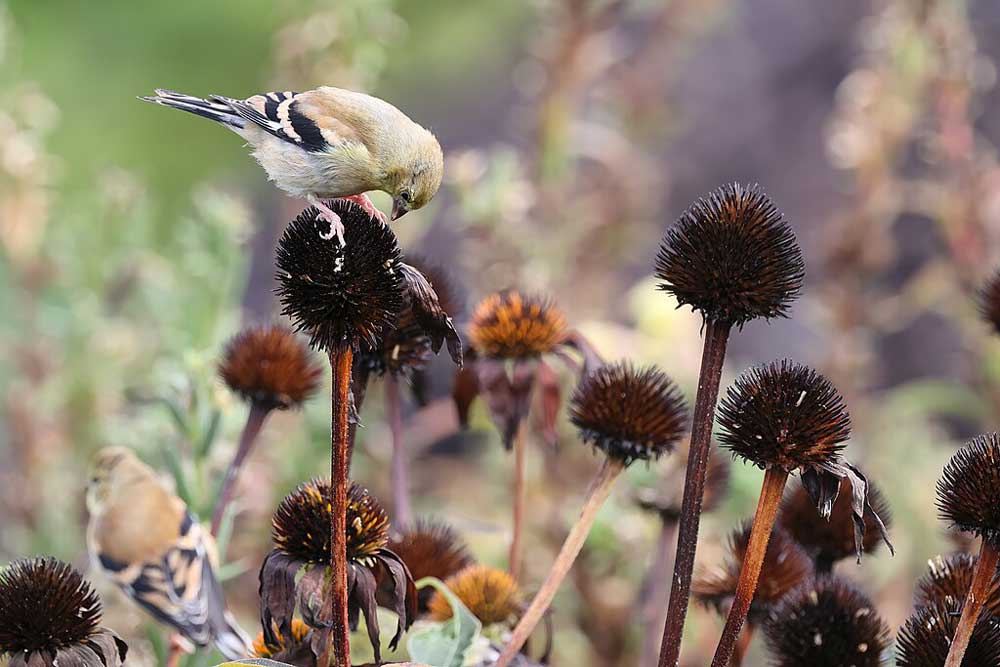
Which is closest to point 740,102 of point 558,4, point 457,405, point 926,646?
point 558,4

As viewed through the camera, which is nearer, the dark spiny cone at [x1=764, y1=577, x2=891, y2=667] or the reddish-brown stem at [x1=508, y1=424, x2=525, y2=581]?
the dark spiny cone at [x1=764, y1=577, x2=891, y2=667]

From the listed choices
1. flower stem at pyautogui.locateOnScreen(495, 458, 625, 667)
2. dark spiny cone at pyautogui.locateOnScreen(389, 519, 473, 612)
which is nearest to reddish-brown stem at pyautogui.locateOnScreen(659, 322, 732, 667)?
flower stem at pyautogui.locateOnScreen(495, 458, 625, 667)

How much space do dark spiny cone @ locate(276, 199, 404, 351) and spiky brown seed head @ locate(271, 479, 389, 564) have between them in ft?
0.49

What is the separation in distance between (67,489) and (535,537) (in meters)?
1.07

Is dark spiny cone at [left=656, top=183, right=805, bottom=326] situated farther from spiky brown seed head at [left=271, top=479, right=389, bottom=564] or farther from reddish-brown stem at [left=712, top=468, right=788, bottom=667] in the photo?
spiky brown seed head at [left=271, top=479, right=389, bottom=564]

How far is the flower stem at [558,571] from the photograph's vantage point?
1.05 meters

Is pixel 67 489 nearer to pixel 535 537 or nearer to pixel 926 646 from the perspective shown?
pixel 535 537

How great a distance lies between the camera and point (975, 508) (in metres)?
0.93

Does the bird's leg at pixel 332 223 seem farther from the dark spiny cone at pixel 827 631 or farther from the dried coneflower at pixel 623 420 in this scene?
the dark spiny cone at pixel 827 631

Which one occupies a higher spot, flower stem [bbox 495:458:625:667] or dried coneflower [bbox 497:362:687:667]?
dried coneflower [bbox 497:362:687:667]

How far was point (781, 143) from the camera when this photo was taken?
452 cm

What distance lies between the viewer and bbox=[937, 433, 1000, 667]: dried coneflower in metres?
0.92

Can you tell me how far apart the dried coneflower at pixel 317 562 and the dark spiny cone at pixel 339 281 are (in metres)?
0.15

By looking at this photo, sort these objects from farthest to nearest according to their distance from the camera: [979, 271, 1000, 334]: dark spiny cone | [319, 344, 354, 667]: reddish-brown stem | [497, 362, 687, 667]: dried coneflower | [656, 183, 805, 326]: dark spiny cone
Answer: [979, 271, 1000, 334]: dark spiny cone < [497, 362, 687, 667]: dried coneflower < [656, 183, 805, 326]: dark spiny cone < [319, 344, 354, 667]: reddish-brown stem
